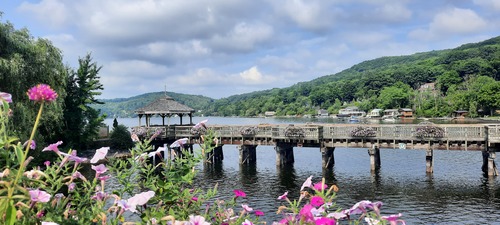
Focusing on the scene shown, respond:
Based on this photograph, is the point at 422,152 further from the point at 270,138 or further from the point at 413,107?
the point at 413,107

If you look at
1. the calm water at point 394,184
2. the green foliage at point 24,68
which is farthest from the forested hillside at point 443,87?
the green foliage at point 24,68

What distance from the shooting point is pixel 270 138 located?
32.3 m

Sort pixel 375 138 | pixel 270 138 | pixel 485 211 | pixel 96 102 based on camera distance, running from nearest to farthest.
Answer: pixel 485 211, pixel 375 138, pixel 270 138, pixel 96 102

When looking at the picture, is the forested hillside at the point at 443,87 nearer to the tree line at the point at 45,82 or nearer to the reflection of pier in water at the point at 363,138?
the reflection of pier in water at the point at 363,138

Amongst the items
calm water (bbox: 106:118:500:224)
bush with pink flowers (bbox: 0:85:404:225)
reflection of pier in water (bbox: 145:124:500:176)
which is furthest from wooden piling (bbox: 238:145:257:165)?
bush with pink flowers (bbox: 0:85:404:225)

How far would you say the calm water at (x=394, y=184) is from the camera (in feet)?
61.7

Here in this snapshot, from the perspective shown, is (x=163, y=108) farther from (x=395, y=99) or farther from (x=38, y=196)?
(x=395, y=99)

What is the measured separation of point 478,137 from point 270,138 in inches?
599

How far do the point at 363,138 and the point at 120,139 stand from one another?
2638 cm

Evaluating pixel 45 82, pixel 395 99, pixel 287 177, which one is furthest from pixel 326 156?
pixel 395 99

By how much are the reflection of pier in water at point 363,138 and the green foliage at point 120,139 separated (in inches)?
293

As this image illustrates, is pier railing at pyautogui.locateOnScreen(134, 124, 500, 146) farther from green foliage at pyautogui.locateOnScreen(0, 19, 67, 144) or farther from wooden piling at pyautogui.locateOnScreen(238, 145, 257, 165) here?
green foliage at pyautogui.locateOnScreen(0, 19, 67, 144)

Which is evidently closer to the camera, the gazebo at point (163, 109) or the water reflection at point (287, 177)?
the water reflection at point (287, 177)

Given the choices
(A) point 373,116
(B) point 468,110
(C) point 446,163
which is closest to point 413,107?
(A) point 373,116
